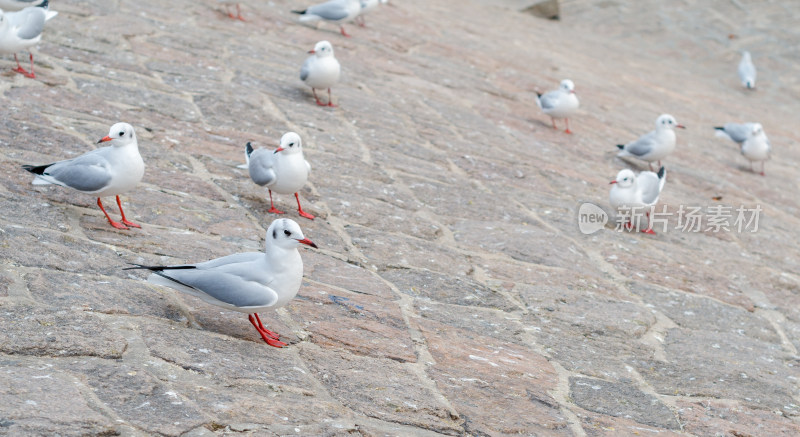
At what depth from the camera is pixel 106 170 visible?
4.23 metres

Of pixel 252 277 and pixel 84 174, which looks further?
pixel 84 174

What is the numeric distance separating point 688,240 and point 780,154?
374 cm

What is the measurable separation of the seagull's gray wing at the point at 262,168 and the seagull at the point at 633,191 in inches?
100

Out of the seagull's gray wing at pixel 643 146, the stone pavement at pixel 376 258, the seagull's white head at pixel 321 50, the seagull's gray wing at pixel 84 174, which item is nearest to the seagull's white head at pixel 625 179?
the stone pavement at pixel 376 258

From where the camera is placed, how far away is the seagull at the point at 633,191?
6.35m

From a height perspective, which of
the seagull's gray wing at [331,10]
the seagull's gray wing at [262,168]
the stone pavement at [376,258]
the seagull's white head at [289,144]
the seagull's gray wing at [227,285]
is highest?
the seagull's gray wing at [331,10]

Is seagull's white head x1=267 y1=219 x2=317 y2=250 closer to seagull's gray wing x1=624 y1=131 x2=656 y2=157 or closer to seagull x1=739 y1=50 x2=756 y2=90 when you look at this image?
seagull's gray wing x1=624 y1=131 x2=656 y2=157

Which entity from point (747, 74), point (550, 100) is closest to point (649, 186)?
point (550, 100)

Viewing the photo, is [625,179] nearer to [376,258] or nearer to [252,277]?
[376,258]

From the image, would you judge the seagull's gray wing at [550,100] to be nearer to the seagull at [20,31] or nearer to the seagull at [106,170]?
the seagull at [20,31]

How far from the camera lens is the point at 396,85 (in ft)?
27.4

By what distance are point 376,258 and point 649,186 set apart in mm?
2611

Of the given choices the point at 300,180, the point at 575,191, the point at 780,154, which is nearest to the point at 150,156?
the point at 300,180

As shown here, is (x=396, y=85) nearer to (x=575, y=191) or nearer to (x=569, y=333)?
(x=575, y=191)
